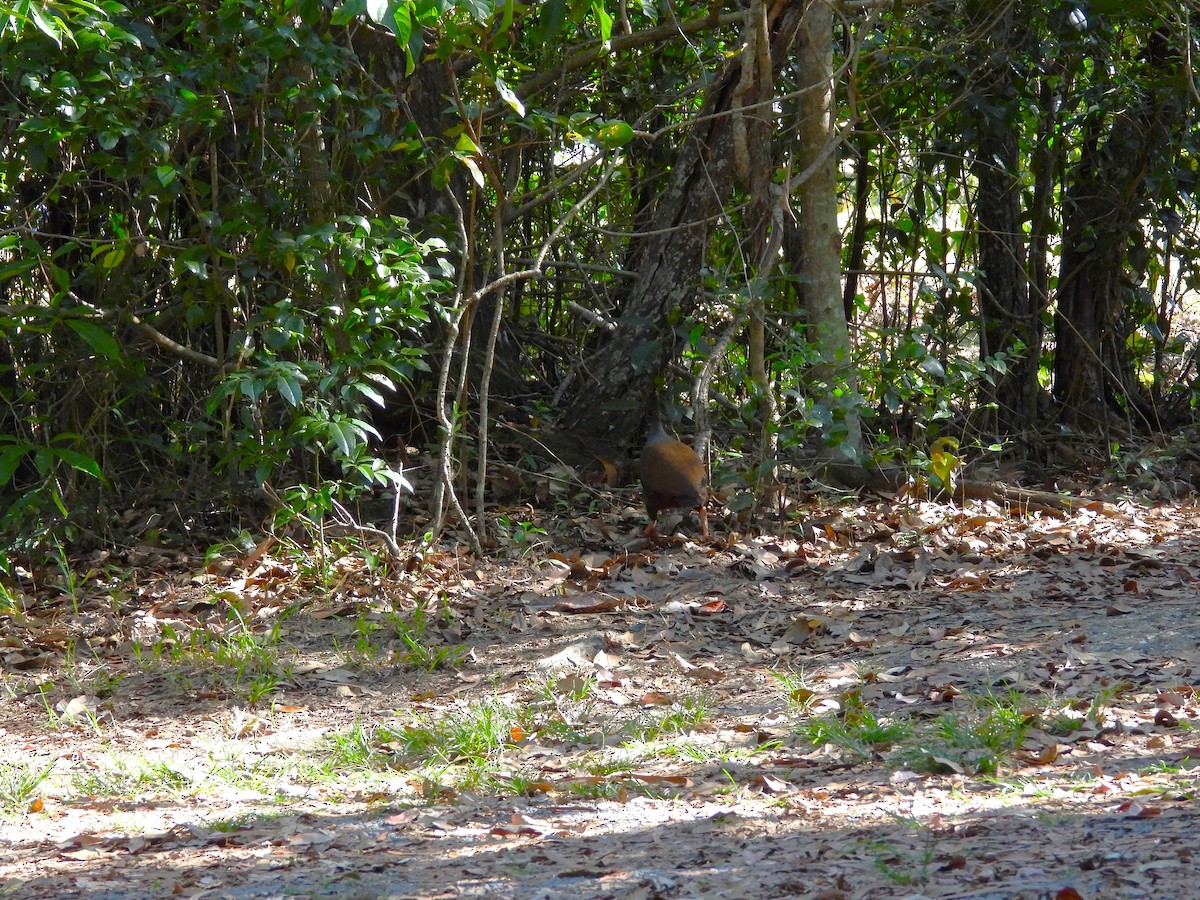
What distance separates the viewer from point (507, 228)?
6805 millimetres

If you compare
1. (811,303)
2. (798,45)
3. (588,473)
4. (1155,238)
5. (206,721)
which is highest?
(798,45)

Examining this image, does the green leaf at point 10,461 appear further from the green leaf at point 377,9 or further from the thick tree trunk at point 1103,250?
the thick tree trunk at point 1103,250

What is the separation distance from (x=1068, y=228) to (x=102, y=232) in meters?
5.51

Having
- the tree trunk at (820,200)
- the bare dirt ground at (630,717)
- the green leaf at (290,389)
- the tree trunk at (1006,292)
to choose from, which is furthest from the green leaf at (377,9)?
the tree trunk at (1006,292)

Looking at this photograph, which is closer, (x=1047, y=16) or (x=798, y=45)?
(x=798, y=45)

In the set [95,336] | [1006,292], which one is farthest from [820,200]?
[95,336]

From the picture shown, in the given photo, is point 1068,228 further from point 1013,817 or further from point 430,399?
point 1013,817

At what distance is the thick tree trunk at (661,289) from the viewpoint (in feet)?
20.9

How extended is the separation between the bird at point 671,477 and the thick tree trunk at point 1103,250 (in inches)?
122

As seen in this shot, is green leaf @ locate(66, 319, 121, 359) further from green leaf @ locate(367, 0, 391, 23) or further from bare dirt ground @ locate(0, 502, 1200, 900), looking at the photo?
green leaf @ locate(367, 0, 391, 23)

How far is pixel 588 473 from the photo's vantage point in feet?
21.2

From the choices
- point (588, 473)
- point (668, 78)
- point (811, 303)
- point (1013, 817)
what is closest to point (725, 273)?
point (811, 303)

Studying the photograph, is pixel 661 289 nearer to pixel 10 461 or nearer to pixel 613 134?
pixel 613 134

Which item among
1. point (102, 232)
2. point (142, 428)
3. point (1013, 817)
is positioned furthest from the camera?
point (142, 428)
